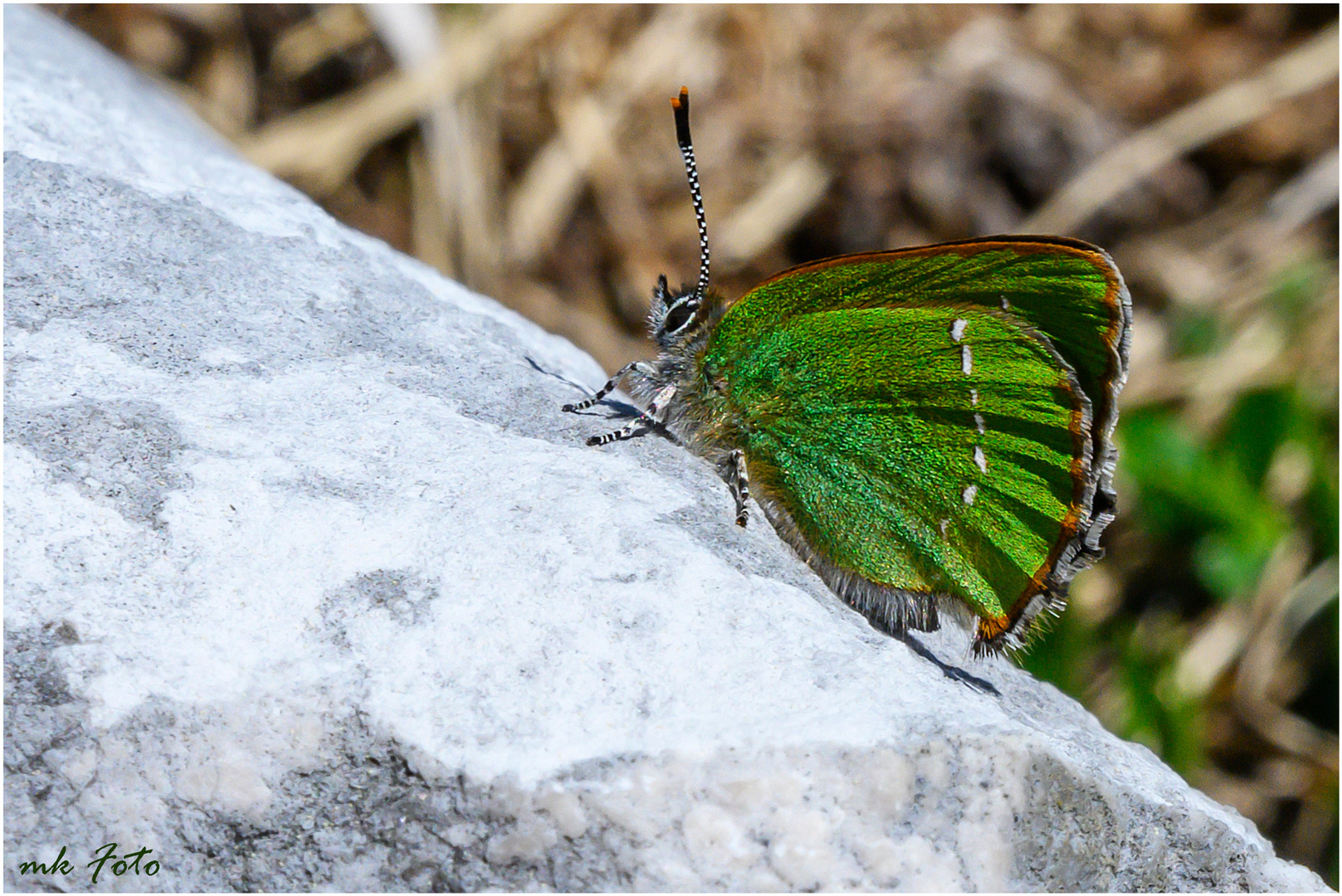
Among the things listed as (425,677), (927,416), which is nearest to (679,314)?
(927,416)

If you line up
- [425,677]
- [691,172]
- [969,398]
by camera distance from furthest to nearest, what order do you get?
[691,172] < [969,398] < [425,677]

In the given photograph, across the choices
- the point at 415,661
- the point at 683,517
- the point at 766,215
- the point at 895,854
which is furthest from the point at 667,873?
the point at 766,215

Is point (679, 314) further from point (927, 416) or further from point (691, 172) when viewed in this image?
point (927, 416)
